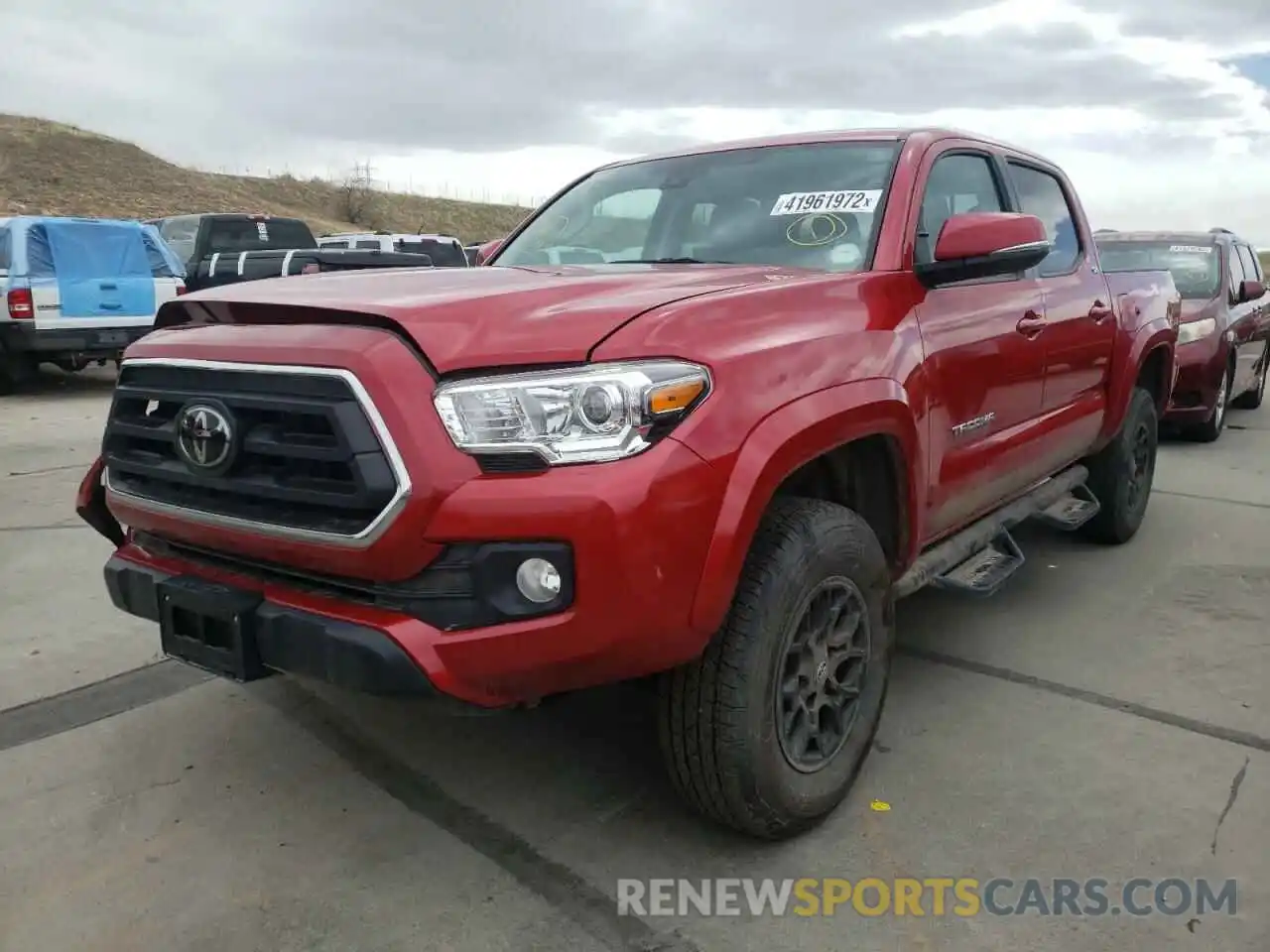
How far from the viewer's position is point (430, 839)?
8.80 ft

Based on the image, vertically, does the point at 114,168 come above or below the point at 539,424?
above

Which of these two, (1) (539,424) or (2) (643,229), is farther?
(2) (643,229)

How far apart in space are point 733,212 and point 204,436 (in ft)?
6.17

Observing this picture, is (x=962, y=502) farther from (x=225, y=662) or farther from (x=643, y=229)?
(x=225, y=662)

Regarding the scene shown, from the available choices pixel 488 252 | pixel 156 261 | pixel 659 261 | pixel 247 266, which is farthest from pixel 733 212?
pixel 247 266

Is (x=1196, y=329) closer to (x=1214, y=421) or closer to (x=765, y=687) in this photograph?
(x=1214, y=421)

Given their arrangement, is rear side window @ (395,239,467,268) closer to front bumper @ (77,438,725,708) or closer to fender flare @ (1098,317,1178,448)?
fender flare @ (1098,317,1178,448)

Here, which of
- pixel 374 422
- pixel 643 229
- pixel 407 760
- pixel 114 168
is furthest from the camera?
pixel 114 168

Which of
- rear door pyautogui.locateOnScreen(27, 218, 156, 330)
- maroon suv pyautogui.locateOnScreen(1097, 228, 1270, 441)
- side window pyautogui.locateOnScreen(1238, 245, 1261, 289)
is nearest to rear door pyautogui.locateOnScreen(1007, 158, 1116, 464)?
maroon suv pyautogui.locateOnScreen(1097, 228, 1270, 441)

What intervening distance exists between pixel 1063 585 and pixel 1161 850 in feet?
7.65

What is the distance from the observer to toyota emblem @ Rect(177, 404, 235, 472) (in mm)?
2385

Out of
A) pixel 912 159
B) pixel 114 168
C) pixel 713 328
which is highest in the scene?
pixel 114 168

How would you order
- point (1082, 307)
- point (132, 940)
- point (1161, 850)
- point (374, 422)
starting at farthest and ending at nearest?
1. point (1082, 307)
2. point (1161, 850)
3. point (132, 940)
4. point (374, 422)

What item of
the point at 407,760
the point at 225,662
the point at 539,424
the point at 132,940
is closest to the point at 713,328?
the point at 539,424
